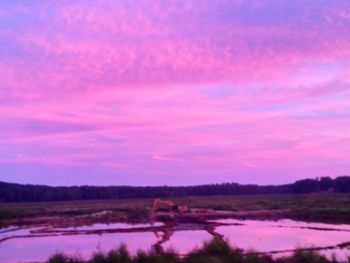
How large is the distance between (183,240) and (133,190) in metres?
102

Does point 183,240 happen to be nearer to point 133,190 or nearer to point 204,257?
point 204,257

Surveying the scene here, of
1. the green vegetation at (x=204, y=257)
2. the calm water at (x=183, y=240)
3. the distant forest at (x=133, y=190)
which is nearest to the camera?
the green vegetation at (x=204, y=257)

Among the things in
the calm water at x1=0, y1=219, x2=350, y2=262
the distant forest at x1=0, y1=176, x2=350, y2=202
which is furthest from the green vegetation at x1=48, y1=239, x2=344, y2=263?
the distant forest at x1=0, y1=176, x2=350, y2=202

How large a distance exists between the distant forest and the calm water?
76.8 metres

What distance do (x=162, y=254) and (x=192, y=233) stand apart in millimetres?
11988

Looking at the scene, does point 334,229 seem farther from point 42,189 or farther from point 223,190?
point 223,190

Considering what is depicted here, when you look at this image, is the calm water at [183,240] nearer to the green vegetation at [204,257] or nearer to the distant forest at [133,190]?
the green vegetation at [204,257]

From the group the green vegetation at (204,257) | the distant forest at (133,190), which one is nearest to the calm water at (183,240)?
the green vegetation at (204,257)

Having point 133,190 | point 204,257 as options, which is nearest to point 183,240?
point 204,257

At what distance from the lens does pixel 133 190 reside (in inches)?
4943

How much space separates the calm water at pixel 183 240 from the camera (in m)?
21.3

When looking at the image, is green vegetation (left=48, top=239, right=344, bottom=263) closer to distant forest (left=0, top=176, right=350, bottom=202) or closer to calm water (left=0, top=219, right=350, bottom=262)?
calm water (left=0, top=219, right=350, bottom=262)

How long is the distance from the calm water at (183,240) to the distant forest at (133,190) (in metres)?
76.8

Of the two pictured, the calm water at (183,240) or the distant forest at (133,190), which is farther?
the distant forest at (133,190)
